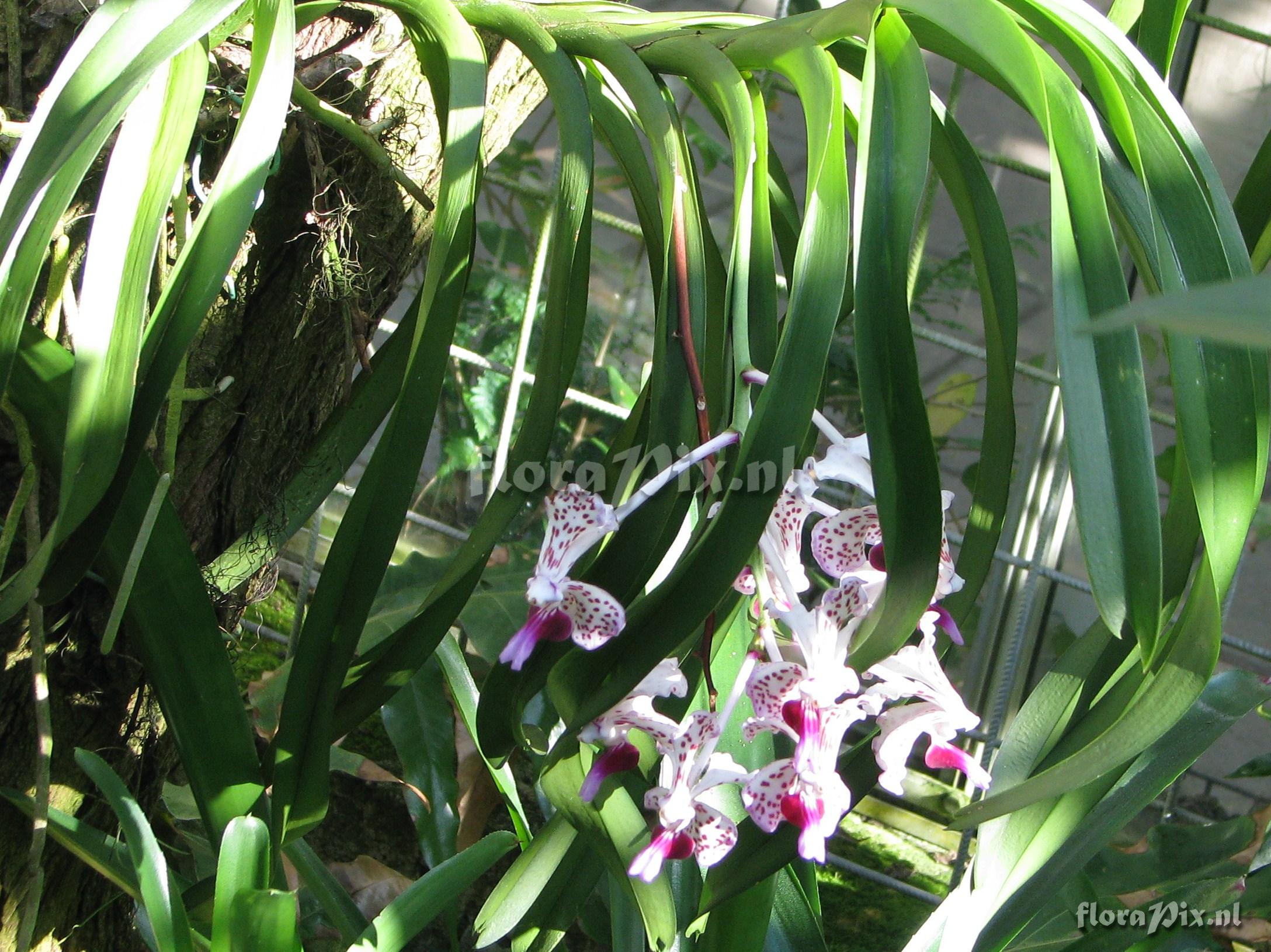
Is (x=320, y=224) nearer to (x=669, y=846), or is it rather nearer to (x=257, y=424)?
(x=257, y=424)

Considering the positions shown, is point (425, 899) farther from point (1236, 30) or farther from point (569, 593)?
point (1236, 30)

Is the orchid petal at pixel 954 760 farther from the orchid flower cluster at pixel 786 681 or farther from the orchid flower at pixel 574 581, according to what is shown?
the orchid flower at pixel 574 581

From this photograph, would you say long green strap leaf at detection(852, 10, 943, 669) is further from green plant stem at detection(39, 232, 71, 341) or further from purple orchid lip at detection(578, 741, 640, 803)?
green plant stem at detection(39, 232, 71, 341)

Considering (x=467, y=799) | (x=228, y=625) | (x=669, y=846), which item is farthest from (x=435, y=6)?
(x=467, y=799)

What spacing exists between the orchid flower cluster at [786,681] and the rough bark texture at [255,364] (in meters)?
0.42

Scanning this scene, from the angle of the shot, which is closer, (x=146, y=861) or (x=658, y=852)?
(x=658, y=852)

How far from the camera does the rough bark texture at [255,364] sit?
0.69 meters

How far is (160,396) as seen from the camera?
0.45 meters

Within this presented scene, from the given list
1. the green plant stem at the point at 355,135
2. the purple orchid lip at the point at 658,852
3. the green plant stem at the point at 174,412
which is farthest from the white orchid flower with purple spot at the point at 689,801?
the green plant stem at the point at 355,135

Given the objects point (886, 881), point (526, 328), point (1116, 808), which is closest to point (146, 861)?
point (1116, 808)

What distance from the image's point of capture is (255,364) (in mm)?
748

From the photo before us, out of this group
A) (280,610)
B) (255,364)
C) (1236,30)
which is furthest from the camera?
(280,610)

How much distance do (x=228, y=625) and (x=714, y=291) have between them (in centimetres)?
55

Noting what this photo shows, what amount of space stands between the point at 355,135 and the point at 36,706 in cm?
44
